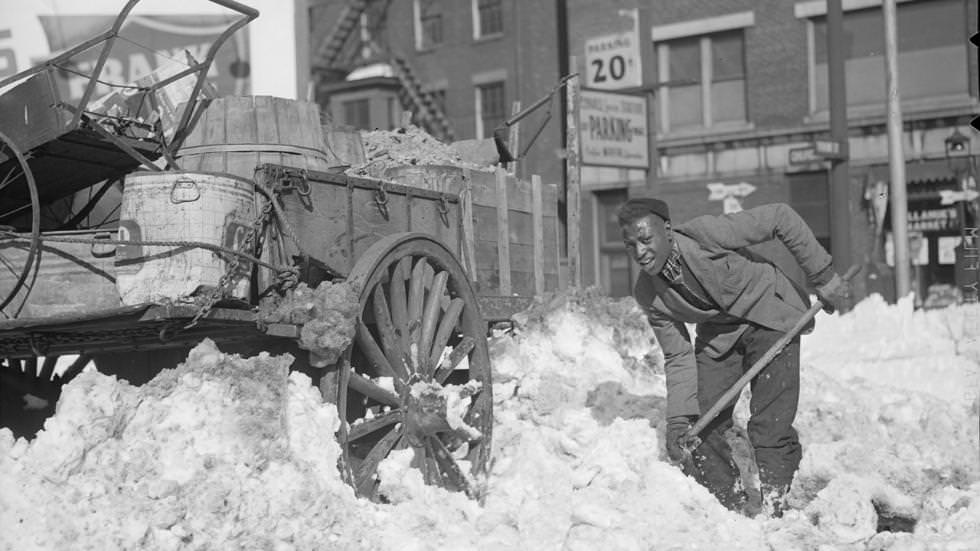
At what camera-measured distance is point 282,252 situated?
5.39 metres

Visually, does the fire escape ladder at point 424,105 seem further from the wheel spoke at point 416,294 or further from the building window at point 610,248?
the wheel spoke at point 416,294

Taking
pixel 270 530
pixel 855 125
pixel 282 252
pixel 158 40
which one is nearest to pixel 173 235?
pixel 282 252

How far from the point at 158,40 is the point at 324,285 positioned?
8.21m

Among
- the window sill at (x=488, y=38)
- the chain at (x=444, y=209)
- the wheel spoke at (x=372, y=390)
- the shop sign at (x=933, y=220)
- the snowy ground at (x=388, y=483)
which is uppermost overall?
the window sill at (x=488, y=38)

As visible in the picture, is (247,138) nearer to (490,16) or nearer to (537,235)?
(537,235)

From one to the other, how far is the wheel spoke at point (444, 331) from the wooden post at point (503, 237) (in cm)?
92

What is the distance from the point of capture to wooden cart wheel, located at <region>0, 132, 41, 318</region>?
500 centimetres

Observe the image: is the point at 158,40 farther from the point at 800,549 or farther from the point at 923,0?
the point at 923,0

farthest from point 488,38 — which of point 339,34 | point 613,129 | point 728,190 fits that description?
point 613,129

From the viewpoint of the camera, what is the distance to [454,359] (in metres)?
6.43

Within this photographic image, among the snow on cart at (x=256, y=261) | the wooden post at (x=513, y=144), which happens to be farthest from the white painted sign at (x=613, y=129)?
the snow on cart at (x=256, y=261)

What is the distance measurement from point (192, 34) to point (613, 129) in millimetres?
6133

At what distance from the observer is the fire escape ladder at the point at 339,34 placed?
34219 mm

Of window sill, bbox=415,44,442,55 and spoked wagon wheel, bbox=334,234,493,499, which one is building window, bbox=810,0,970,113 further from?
spoked wagon wheel, bbox=334,234,493,499
